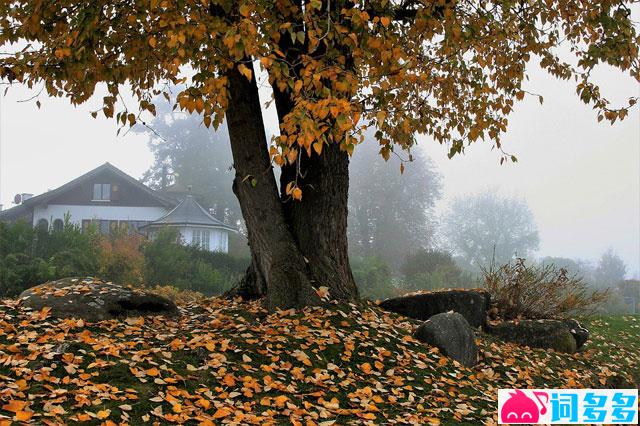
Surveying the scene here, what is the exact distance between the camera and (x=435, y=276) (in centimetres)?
2592

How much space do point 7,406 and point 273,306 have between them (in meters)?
4.27

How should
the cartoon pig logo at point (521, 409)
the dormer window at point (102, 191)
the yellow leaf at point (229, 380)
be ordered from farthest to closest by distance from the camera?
1. the dormer window at point (102, 191)
2. the cartoon pig logo at point (521, 409)
3. the yellow leaf at point (229, 380)

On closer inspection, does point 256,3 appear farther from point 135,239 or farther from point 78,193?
point 78,193

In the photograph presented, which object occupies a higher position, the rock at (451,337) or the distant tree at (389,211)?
the distant tree at (389,211)

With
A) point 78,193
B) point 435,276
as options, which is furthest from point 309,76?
point 78,193

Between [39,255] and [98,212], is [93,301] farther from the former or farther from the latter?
[98,212]

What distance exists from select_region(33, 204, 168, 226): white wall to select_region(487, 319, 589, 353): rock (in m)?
30.6

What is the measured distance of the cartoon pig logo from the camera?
6.73m

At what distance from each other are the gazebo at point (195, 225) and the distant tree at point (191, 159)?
10.5 m

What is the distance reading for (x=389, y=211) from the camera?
Answer: 43969 mm

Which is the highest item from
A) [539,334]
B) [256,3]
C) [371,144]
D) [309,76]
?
[371,144]

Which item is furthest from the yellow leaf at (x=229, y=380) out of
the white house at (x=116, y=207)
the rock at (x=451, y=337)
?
the white house at (x=116, y=207)

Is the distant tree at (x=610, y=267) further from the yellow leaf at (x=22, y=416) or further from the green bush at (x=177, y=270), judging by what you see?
the yellow leaf at (x=22, y=416)

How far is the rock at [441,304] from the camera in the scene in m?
10.8
